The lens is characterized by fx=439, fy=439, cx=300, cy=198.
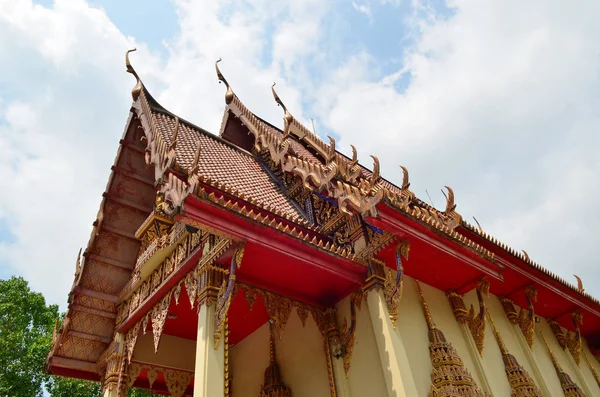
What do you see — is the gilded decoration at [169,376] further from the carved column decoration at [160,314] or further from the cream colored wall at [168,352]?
the carved column decoration at [160,314]

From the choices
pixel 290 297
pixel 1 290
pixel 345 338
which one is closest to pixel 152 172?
pixel 290 297

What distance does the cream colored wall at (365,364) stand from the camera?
4.63 metres

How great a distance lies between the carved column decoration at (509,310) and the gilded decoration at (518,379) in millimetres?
1036

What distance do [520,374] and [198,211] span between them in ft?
15.8

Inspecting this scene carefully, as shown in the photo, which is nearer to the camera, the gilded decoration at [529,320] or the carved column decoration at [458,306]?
the carved column decoration at [458,306]

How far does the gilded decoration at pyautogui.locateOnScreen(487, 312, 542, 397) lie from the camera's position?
572 cm

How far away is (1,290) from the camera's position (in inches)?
583

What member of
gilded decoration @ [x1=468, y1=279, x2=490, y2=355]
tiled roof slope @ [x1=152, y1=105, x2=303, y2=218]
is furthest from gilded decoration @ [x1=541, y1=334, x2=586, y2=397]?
tiled roof slope @ [x1=152, y1=105, x2=303, y2=218]

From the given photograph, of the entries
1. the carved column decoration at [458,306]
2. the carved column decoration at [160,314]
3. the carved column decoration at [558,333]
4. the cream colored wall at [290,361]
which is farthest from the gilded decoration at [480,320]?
the carved column decoration at [160,314]

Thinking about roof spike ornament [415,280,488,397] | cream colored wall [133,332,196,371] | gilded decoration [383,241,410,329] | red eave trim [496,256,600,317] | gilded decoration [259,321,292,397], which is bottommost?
roof spike ornament [415,280,488,397]

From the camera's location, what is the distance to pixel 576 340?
8.27 meters

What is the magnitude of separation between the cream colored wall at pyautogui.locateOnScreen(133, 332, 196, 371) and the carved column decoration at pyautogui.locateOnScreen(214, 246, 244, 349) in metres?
3.30

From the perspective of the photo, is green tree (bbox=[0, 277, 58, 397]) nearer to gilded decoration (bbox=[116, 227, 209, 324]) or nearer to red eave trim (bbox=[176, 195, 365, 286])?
gilded decoration (bbox=[116, 227, 209, 324])

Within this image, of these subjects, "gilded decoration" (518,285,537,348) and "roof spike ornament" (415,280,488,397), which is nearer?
"roof spike ornament" (415,280,488,397)
